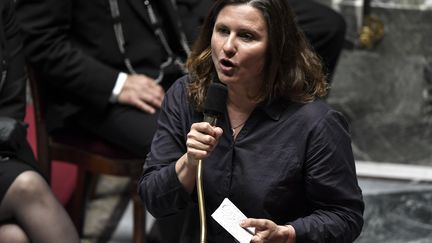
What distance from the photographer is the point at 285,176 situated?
76.6 inches

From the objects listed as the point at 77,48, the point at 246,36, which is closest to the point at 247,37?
the point at 246,36

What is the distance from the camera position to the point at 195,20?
3.15 m

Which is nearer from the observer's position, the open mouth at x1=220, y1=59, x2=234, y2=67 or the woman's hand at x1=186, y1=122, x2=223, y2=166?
A: the woman's hand at x1=186, y1=122, x2=223, y2=166

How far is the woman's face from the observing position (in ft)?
6.18

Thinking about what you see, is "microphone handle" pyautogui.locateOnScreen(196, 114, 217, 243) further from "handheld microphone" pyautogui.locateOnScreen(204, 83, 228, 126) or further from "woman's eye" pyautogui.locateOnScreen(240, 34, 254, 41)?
"woman's eye" pyautogui.locateOnScreen(240, 34, 254, 41)

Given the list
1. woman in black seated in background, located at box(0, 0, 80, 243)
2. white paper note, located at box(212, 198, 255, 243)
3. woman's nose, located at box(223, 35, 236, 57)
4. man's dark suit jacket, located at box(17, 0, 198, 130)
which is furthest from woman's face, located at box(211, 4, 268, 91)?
man's dark suit jacket, located at box(17, 0, 198, 130)

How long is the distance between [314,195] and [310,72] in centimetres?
26

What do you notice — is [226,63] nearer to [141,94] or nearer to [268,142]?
[268,142]

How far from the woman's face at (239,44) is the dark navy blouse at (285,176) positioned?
125 mm

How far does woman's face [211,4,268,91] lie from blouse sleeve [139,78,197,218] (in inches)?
7.8

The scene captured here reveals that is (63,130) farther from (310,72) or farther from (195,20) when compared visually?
(310,72)

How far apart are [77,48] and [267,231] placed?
52.5 inches

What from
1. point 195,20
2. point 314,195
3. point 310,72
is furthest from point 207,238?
point 195,20

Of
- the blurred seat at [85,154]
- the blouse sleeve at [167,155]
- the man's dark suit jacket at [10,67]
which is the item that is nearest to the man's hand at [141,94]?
the blurred seat at [85,154]
